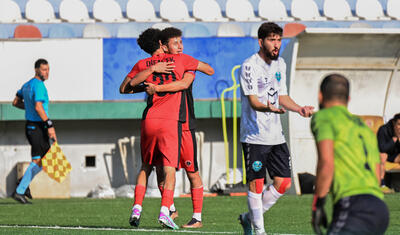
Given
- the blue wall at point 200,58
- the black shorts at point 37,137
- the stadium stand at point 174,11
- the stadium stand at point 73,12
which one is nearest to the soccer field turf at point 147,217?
the black shorts at point 37,137

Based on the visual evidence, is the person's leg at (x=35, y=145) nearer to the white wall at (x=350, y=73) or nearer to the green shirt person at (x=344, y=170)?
the white wall at (x=350, y=73)

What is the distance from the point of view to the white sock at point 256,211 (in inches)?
266

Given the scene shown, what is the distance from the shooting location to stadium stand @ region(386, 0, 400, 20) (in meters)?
27.0

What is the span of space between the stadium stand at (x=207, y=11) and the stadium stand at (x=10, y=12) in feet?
17.7

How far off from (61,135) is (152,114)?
10355mm

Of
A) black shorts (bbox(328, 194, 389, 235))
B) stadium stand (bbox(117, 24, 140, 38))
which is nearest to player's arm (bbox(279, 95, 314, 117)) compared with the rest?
black shorts (bbox(328, 194, 389, 235))

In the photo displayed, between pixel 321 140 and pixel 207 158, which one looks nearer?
pixel 321 140

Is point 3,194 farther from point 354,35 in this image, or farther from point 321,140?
point 321,140

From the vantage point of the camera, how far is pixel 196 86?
17.6 metres

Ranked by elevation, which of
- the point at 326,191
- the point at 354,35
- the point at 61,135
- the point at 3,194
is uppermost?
the point at 354,35

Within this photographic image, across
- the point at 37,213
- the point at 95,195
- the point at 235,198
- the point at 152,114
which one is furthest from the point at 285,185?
the point at 95,195

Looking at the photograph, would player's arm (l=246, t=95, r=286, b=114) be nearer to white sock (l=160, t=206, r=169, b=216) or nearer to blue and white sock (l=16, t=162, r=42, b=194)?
white sock (l=160, t=206, r=169, b=216)

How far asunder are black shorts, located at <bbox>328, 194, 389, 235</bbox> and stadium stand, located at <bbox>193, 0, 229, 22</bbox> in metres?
22.5

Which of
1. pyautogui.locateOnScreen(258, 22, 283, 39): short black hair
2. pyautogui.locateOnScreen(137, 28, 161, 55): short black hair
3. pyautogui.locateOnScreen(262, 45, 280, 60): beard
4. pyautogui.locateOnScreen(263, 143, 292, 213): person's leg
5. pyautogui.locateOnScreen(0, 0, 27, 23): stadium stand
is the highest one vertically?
pyautogui.locateOnScreen(0, 0, 27, 23): stadium stand
